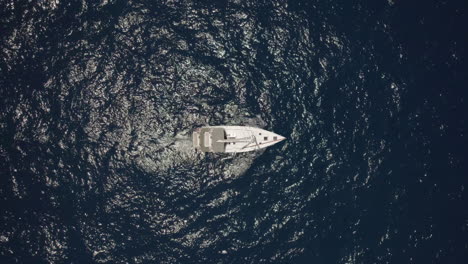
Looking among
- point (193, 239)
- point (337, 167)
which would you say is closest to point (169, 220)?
point (193, 239)

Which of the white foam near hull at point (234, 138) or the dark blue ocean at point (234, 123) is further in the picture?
the dark blue ocean at point (234, 123)

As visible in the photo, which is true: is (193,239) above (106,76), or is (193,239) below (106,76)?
below

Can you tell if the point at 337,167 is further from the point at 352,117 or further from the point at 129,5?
the point at 129,5

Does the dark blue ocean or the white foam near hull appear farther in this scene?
the dark blue ocean
